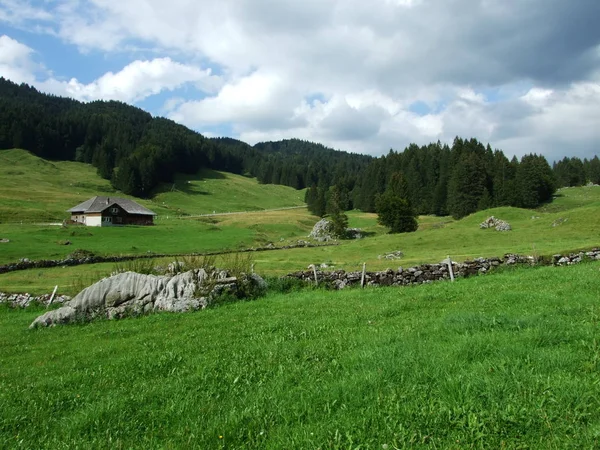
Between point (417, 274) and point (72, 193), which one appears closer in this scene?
point (417, 274)

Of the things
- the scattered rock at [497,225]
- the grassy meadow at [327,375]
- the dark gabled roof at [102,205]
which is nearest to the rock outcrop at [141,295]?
the grassy meadow at [327,375]

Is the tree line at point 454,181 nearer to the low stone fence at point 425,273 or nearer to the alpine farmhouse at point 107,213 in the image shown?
the alpine farmhouse at point 107,213

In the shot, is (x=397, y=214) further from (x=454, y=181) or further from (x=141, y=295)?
(x=141, y=295)

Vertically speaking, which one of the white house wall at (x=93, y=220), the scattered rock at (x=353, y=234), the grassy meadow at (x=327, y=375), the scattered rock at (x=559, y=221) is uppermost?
the scattered rock at (x=559, y=221)

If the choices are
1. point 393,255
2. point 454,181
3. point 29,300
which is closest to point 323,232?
point 393,255

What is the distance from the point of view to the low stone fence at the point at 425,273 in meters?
26.6

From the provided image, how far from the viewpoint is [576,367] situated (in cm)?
704

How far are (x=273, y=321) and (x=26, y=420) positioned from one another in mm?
7677

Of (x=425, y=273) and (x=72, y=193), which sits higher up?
(x=72, y=193)

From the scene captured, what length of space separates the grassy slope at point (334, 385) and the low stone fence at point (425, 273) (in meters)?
13.2

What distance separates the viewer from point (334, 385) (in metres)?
7.29

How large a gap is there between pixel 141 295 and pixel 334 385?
15.7m

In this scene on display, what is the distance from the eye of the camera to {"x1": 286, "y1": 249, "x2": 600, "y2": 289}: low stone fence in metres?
26.6

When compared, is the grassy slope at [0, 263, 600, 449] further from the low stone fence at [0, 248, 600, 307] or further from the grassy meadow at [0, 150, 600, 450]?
the low stone fence at [0, 248, 600, 307]
